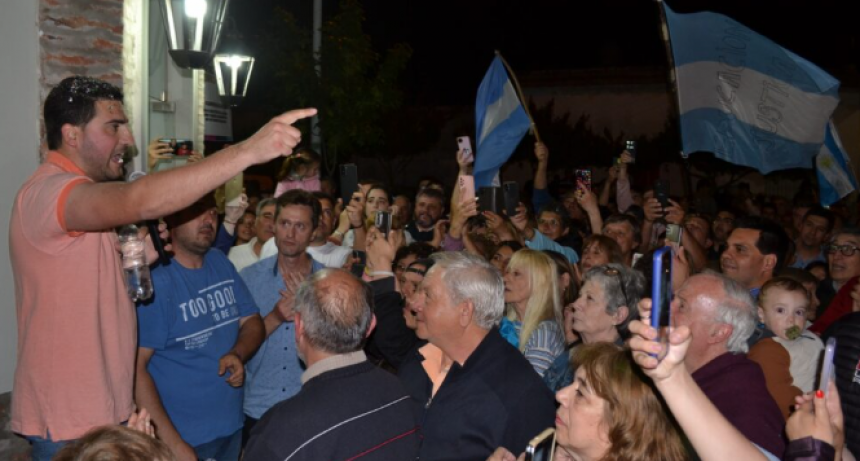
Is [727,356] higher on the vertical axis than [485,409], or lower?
higher

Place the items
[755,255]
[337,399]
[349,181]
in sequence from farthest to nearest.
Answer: [349,181] → [755,255] → [337,399]

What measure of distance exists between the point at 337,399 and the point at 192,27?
12.8 feet

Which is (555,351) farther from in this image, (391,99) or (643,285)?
(391,99)

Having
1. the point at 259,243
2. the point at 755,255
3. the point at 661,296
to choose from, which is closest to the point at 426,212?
the point at 259,243

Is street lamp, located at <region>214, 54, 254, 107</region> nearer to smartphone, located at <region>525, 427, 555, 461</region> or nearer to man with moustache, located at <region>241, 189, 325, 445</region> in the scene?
man with moustache, located at <region>241, 189, 325, 445</region>

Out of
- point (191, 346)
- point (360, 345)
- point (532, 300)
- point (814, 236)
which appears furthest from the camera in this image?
point (814, 236)

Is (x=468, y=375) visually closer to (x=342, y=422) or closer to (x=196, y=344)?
(x=342, y=422)

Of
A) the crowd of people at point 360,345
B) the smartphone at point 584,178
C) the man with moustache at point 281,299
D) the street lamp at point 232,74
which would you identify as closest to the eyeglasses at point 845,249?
the crowd of people at point 360,345

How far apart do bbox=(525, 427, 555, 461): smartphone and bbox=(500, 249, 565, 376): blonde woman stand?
2130 mm

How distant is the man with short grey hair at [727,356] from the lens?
3.78 m

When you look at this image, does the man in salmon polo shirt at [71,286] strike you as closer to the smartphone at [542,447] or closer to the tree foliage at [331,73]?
the smartphone at [542,447]

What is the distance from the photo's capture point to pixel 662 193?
8266 mm

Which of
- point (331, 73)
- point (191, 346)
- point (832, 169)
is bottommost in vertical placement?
point (191, 346)

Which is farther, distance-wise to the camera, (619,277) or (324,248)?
(324,248)
